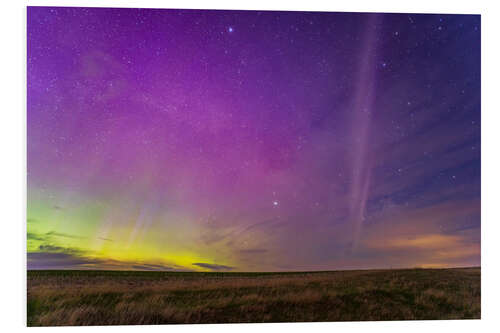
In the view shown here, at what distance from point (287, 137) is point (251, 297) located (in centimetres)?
247

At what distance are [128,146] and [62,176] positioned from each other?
3.32ft

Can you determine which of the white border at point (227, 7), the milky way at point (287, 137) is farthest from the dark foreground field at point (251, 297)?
the milky way at point (287, 137)

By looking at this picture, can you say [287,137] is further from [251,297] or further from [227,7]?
[251,297]

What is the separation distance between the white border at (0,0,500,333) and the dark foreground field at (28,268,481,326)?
0.13m

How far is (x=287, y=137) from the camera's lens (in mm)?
6602

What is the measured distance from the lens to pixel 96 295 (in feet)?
20.1

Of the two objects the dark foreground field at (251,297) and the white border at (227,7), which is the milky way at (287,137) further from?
the dark foreground field at (251,297)

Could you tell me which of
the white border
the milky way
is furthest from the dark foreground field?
the milky way

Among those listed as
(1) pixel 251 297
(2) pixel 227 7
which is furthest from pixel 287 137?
(1) pixel 251 297

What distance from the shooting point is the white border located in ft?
19.1

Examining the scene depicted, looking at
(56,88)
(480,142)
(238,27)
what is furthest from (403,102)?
(56,88)

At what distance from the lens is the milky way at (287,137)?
6.33m

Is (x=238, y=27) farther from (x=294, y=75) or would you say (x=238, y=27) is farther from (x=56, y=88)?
(x=56, y=88)

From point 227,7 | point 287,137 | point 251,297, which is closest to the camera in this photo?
point 251,297
